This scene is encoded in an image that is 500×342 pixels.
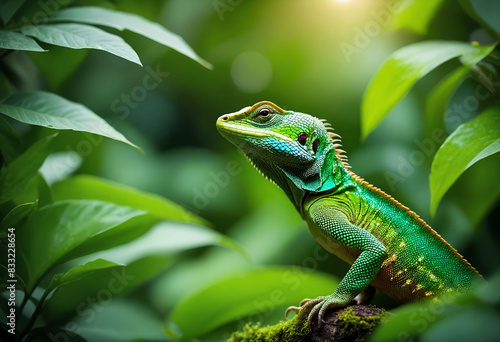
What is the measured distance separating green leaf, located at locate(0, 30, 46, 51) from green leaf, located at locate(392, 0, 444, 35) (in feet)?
7.96

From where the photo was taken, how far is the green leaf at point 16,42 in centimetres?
185

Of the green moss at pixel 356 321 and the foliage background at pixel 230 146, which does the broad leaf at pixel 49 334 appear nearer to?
the foliage background at pixel 230 146

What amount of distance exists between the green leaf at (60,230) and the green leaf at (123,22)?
2.94ft

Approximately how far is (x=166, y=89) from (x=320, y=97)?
6.24 feet

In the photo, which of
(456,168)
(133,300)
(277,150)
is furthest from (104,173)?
(456,168)

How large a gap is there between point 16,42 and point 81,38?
0.88 ft

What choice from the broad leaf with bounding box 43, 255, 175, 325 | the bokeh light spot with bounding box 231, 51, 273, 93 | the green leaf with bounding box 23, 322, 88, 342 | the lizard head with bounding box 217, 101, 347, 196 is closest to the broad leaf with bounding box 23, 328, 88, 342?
the green leaf with bounding box 23, 322, 88, 342

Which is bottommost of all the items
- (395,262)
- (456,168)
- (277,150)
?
(395,262)

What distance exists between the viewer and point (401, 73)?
250 cm

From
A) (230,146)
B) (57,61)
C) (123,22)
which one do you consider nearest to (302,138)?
(123,22)

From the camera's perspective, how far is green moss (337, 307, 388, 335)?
6.01 feet

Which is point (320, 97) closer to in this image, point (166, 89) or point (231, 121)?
point (166, 89)

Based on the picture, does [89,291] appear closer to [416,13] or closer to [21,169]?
[21,169]

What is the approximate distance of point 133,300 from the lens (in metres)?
4.16
